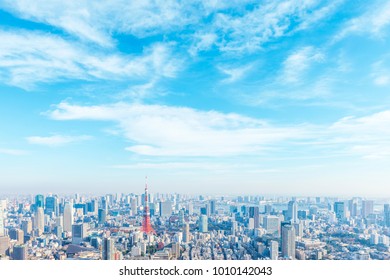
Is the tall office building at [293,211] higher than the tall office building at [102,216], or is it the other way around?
the tall office building at [293,211]

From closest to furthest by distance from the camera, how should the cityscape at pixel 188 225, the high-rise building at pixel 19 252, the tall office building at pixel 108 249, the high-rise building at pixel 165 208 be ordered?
the tall office building at pixel 108 249 → the high-rise building at pixel 19 252 → the cityscape at pixel 188 225 → the high-rise building at pixel 165 208

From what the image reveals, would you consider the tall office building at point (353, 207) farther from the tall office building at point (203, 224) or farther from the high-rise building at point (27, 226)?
the high-rise building at point (27, 226)

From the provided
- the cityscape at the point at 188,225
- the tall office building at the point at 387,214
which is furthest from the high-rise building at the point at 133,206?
the tall office building at the point at 387,214

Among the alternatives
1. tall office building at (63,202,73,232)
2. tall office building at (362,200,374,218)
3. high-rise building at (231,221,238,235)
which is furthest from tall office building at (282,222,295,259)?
tall office building at (63,202,73,232)

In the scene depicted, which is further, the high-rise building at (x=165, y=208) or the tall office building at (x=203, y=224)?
the high-rise building at (x=165, y=208)

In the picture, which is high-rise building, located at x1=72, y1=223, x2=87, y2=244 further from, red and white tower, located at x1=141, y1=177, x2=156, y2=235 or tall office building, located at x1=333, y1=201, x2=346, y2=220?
tall office building, located at x1=333, y1=201, x2=346, y2=220

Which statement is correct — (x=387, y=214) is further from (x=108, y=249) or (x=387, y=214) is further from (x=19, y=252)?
(x=19, y=252)
